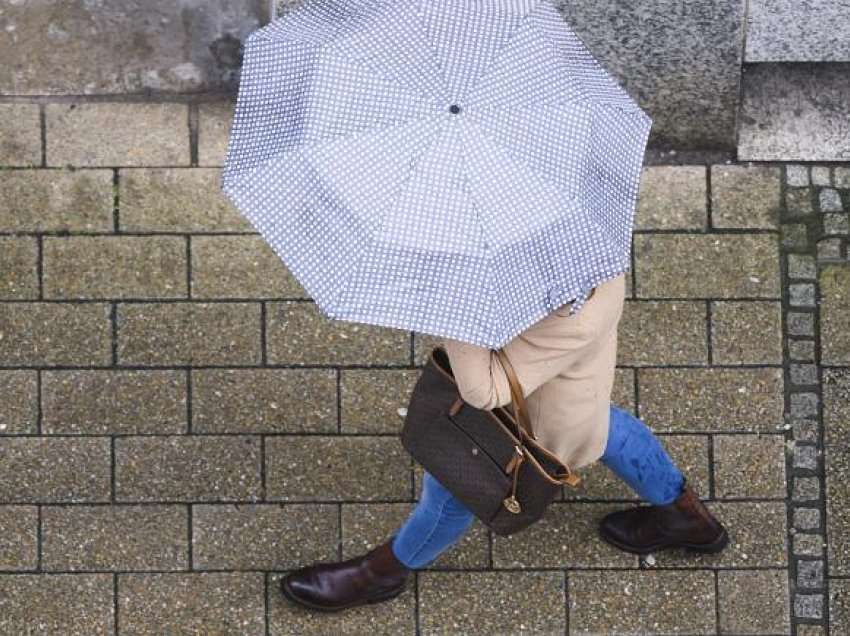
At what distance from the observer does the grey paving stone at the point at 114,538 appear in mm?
4824

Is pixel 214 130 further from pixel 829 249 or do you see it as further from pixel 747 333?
pixel 829 249

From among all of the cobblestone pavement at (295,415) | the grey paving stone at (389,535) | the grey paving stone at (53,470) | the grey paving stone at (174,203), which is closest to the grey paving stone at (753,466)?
the cobblestone pavement at (295,415)

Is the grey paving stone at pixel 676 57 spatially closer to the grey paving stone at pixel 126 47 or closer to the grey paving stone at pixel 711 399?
the grey paving stone at pixel 711 399

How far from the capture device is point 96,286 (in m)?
4.91

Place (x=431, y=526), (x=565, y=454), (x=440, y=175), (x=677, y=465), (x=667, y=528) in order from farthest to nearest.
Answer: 1. (x=677, y=465)
2. (x=667, y=528)
3. (x=431, y=526)
4. (x=565, y=454)
5. (x=440, y=175)

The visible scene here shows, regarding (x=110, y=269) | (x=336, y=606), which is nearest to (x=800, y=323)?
(x=336, y=606)

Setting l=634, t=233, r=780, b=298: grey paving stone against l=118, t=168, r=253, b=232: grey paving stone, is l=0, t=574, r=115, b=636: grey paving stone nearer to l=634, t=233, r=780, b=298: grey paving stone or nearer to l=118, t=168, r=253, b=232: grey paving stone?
l=118, t=168, r=253, b=232: grey paving stone

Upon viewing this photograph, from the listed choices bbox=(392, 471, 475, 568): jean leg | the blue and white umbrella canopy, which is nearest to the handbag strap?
the blue and white umbrella canopy

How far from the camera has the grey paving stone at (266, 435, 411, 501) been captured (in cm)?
488

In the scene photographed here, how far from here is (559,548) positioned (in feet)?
16.0

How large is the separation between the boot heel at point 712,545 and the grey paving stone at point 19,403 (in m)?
2.33

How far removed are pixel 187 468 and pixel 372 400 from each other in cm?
69

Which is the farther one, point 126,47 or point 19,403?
point 126,47

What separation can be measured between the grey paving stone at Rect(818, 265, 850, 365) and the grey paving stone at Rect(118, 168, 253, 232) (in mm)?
2057
